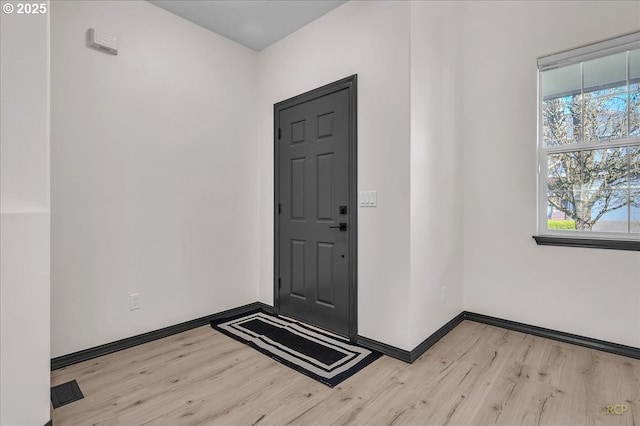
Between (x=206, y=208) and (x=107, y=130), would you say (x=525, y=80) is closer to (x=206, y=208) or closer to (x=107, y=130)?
(x=206, y=208)

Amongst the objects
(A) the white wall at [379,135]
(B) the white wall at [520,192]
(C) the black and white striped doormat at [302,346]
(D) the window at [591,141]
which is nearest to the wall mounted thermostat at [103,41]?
(A) the white wall at [379,135]

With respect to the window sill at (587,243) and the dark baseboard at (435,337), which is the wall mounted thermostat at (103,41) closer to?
the dark baseboard at (435,337)

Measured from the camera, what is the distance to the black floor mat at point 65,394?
181cm

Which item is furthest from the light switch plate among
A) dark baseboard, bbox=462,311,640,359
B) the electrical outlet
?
the electrical outlet

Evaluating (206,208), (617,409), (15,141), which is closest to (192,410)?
(15,141)

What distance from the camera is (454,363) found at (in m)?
2.24

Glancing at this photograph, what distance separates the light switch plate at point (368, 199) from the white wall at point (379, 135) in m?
0.03

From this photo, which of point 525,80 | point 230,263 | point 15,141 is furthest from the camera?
point 230,263

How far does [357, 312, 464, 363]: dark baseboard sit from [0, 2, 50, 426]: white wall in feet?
6.41

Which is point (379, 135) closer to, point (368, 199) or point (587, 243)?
point (368, 199)

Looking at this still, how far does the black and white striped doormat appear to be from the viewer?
2.16 m

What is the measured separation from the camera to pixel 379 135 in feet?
8.16

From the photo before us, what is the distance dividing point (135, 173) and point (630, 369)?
12.7 feet

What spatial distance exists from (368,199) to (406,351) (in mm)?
1155
